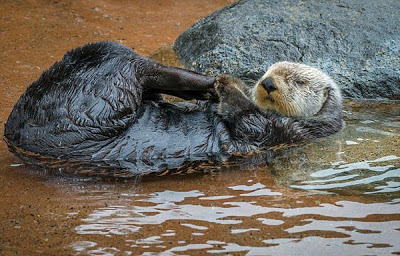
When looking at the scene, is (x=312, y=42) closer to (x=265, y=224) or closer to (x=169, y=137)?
(x=169, y=137)

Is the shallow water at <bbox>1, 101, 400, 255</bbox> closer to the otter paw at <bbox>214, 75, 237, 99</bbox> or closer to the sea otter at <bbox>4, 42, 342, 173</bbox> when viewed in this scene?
the sea otter at <bbox>4, 42, 342, 173</bbox>

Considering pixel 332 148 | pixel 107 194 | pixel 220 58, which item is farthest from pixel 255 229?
pixel 220 58

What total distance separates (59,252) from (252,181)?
5.47ft

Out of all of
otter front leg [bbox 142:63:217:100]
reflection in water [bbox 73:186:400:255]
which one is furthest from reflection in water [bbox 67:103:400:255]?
otter front leg [bbox 142:63:217:100]

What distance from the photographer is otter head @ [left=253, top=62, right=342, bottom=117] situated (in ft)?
17.7

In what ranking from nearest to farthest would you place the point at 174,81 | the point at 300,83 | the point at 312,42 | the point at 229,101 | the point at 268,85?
the point at 174,81 < the point at 229,101 < the point at 268,85 < the point at 300,83 < the point at 312,42

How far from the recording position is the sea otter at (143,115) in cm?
466

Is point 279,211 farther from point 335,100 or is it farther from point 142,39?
point 142,39

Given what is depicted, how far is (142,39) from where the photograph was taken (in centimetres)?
863

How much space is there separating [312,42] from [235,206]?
3.36 meters

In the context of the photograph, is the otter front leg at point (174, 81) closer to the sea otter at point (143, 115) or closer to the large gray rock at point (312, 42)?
the sea otter at point (143, 115)

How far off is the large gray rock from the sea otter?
127 centimetres

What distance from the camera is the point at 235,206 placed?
411 centimetres

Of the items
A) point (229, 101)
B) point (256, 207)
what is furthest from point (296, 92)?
point (256, 207)
